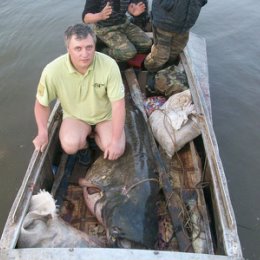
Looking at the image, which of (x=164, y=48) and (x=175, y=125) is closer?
(x=175, y=125)

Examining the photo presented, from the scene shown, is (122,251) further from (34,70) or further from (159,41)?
(34,70)

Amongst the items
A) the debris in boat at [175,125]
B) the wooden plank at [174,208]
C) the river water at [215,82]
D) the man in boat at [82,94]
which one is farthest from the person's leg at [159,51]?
the man in boat at [82,94]

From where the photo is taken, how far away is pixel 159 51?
6.05 m

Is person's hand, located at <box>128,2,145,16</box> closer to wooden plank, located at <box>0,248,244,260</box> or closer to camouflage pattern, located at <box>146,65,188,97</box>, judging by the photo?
camouflage pattern, located at <box>146,65,188,97</box>

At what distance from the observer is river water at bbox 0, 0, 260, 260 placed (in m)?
5.60

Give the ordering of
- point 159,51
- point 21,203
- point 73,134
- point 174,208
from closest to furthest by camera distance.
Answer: point 21,203 < point 174,208 < point 73,134 < point 159,51

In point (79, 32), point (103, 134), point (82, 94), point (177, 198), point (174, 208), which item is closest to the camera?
point (79, 32)

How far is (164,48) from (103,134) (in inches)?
86.7

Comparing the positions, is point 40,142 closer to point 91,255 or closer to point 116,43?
point 91,255

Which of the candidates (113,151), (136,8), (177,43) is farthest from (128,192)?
(136,8)

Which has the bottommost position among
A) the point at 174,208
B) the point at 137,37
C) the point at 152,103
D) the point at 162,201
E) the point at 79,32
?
the point at 152,103

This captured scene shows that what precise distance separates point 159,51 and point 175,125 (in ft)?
5.34

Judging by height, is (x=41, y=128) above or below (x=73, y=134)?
above

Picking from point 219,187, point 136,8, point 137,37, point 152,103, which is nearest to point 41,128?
point 219,187
